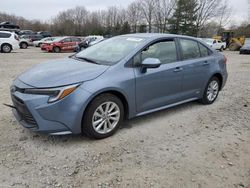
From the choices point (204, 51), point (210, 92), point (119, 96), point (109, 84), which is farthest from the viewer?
point (210, 92)

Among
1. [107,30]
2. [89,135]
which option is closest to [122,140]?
[89,135]

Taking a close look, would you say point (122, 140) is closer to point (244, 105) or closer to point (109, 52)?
point (109, 52)

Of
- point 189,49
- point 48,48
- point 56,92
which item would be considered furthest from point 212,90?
point 48,48

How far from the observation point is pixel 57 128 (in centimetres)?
337

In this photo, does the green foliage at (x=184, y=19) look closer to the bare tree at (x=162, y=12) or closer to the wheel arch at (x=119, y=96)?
the bare tree at (x=162, y=12)

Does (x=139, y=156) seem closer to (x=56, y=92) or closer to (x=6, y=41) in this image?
(x=56, y=92)

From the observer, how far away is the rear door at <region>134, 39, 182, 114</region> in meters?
4.04

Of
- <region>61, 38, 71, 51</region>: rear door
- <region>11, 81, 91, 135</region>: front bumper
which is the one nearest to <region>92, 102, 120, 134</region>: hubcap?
<region>11, 81, 91, 135</region>: front bumper

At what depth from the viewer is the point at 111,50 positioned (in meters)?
4.35

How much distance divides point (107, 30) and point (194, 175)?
56771 millimetres

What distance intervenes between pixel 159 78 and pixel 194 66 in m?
1.04

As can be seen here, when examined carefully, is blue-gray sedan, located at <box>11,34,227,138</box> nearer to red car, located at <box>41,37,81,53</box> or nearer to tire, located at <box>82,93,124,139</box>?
tire, located at <box>82,93,124,139</box>

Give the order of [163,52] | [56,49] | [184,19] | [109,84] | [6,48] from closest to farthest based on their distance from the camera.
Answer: [109,84] < [163,52] < [6,48] < [56,49] < [184,19]

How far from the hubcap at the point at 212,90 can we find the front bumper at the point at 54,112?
3087mm
